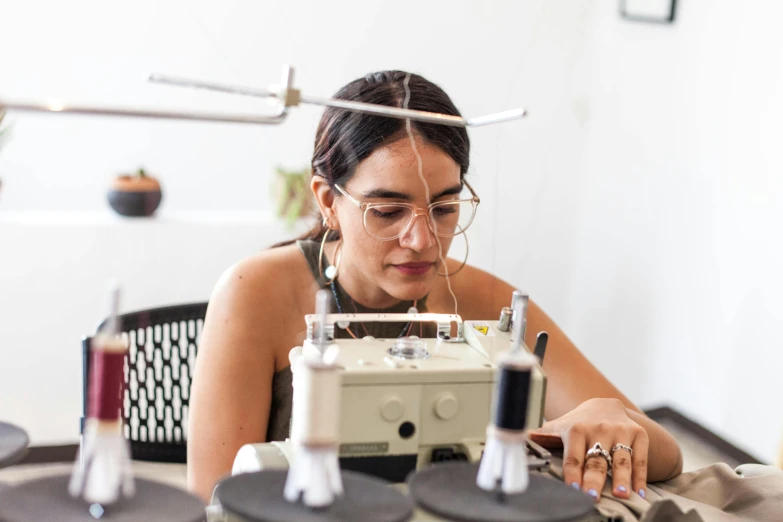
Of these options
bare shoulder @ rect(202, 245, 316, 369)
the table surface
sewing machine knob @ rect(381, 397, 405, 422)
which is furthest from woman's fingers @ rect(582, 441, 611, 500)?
the table surface

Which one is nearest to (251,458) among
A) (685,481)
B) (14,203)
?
(685,481)

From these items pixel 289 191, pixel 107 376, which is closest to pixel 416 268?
pixel 107 376

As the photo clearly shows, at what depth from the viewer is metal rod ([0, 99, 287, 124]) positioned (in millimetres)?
669

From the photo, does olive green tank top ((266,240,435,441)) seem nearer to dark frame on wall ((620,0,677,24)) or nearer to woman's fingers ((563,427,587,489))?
woman's fingers ((563,427,587,489))

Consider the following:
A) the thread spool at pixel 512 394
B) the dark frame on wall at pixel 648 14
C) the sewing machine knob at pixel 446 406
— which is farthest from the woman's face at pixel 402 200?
the dark frame on wall at pixel 648 14

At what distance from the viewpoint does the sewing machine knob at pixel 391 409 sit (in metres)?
0.81

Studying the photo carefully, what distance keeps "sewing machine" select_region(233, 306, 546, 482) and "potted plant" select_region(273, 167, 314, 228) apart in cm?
156

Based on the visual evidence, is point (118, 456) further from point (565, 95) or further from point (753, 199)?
point (753, 199)

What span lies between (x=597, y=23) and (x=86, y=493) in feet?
7.75

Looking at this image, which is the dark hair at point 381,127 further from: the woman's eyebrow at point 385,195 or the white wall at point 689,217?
the white wall at point 689,217

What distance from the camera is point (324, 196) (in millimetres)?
1208

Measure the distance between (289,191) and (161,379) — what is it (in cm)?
121

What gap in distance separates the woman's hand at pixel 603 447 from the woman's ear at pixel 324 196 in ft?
1.35

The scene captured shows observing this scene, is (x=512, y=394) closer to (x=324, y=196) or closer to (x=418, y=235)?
(x=418, y=235)
